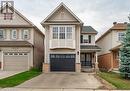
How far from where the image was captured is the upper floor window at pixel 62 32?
38.5 meters

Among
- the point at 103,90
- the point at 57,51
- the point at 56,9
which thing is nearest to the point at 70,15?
the point at 56,9

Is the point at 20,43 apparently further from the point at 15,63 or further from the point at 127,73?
the point at 127,73

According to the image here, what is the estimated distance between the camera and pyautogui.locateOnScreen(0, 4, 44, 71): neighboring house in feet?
133

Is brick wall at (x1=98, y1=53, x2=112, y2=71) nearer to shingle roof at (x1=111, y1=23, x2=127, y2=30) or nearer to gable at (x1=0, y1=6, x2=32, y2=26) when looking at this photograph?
shingle roof at (x1=111, y1=23, x2=127, y2=30)

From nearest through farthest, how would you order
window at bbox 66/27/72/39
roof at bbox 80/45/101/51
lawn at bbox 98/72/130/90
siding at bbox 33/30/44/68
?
lawn at bbox 98/72/130/90 < window at bbox 66/27/72/39 < roof at bbox 80/45/101/51 < siding at bbox 33/30/44/68

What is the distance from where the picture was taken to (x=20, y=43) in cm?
4050

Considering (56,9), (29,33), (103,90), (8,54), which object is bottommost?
(103,90)

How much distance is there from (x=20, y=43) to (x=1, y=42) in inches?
104

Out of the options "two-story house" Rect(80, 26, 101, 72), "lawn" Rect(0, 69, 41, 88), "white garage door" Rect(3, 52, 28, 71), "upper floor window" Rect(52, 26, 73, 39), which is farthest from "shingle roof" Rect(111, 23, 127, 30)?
"lawn" Rect(0, 69, 41, 88)

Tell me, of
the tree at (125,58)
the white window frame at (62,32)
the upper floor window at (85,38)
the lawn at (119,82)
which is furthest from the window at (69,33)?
the lawn at (119,82)

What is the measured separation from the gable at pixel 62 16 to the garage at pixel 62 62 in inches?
179

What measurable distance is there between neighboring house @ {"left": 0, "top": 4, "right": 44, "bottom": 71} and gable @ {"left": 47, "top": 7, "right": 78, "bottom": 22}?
12.0 feet

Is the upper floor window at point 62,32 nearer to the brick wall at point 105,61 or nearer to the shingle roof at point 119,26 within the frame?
the shingle roof at point 119,26

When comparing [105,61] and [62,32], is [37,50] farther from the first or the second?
[105,61]
